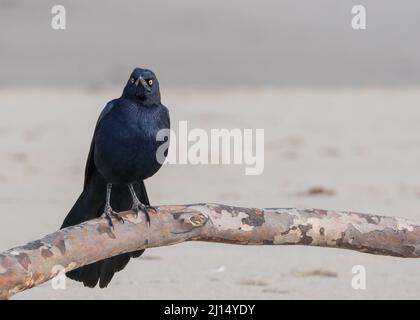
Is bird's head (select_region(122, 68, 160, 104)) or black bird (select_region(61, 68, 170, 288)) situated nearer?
black bird (select_region(61, 68, 170, 288))

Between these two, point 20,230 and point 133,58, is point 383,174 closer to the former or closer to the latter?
point 20,230

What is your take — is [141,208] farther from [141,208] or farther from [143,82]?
[143,82]

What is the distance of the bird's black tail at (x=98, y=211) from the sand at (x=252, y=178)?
842 millimetres

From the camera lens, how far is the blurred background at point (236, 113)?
712 cm

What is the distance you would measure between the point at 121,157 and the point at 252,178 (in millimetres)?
5562

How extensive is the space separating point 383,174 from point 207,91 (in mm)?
8884

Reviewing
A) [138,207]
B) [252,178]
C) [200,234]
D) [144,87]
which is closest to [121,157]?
[138,207]

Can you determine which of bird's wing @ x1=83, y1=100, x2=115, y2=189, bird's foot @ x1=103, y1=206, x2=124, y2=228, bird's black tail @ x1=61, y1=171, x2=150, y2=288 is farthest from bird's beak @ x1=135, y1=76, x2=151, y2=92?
bird's foot @ x1=103, y1=206, x2=124, y2=228

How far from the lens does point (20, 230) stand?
327 inches

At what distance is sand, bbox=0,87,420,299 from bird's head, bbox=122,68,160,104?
4.25ft

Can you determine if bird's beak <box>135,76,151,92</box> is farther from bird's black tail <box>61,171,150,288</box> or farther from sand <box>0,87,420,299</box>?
sand <box>0,87,420,299</box>

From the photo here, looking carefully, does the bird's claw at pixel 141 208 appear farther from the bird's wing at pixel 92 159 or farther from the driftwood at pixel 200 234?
the bird's wing at pixel 92 159

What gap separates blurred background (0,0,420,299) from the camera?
281 inches
